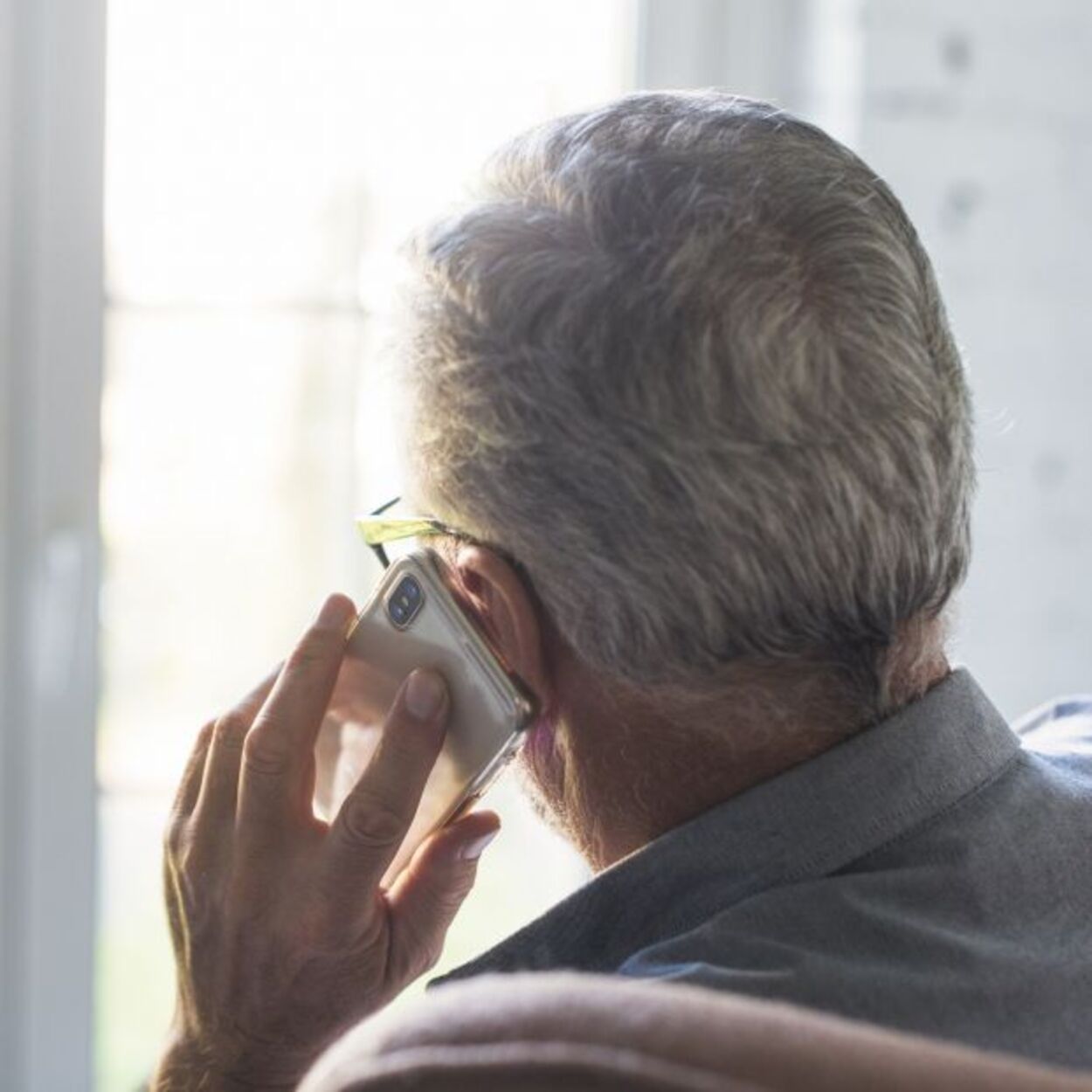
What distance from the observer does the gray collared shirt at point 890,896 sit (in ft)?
2.33

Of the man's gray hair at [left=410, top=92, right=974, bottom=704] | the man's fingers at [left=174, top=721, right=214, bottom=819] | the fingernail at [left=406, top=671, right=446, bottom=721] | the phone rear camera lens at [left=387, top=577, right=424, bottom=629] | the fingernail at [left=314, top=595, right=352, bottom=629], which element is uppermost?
the man's gray hair at [left=410, top=92, right=974, bottom=704]

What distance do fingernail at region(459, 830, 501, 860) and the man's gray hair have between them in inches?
7.2

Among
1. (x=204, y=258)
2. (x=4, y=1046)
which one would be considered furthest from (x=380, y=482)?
(x=4, y=1046)

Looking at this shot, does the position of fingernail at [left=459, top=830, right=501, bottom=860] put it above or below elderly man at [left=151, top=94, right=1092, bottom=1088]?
below

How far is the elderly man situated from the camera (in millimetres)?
745

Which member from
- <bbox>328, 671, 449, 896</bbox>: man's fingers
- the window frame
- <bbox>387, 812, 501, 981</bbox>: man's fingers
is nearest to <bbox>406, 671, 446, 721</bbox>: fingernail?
<bbox>328, 671, 449, 896</bbox>: man's fingers

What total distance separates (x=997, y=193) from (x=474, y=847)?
97 centimetres

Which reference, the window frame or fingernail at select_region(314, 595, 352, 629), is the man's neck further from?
the window frame

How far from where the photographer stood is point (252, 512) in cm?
157

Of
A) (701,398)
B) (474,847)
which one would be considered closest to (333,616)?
(474,847)

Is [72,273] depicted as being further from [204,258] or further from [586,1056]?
[586,1056]

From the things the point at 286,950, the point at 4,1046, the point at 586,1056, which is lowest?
the point at 4,1046

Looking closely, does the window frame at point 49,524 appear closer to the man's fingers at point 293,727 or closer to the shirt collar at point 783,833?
the man's fingers at point 293,727

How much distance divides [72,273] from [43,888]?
1.72 feet
